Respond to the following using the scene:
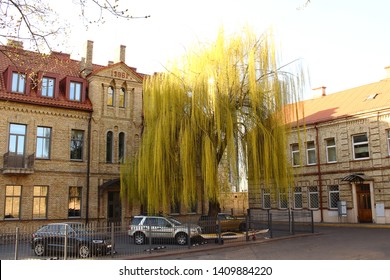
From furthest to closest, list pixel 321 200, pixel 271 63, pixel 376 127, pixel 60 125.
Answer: pixel 321 200, pixel 376 127, pixel 60 125, pixel 271 63

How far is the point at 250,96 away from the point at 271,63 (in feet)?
6.69

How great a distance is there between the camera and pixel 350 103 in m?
32.0

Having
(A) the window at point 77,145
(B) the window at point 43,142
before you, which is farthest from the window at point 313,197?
(B) the window at point 43,142

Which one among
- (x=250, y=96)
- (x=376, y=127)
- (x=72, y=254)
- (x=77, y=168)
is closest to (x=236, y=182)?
(x=250, y=96)

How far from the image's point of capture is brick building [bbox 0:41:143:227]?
78.1 feet

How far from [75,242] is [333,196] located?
71.3 ft

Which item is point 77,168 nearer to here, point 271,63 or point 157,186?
point 157,186

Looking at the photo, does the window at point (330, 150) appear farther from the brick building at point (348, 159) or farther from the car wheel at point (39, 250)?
the car wheel at point (39, 250)

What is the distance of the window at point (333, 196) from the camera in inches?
1205

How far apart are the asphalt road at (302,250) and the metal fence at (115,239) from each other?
942 millimetres

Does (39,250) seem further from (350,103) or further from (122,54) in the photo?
(350,103)

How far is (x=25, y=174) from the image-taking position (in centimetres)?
2403

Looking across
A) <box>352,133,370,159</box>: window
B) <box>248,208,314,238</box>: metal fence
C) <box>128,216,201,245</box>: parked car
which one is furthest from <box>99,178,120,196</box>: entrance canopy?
<box>352,133,370,159</box>: window

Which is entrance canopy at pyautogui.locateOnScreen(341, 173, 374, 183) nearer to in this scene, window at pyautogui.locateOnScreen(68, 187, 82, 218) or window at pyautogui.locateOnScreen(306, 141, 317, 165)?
window at pyautogui.locateOnScreen(306, 141, 317, 165)
